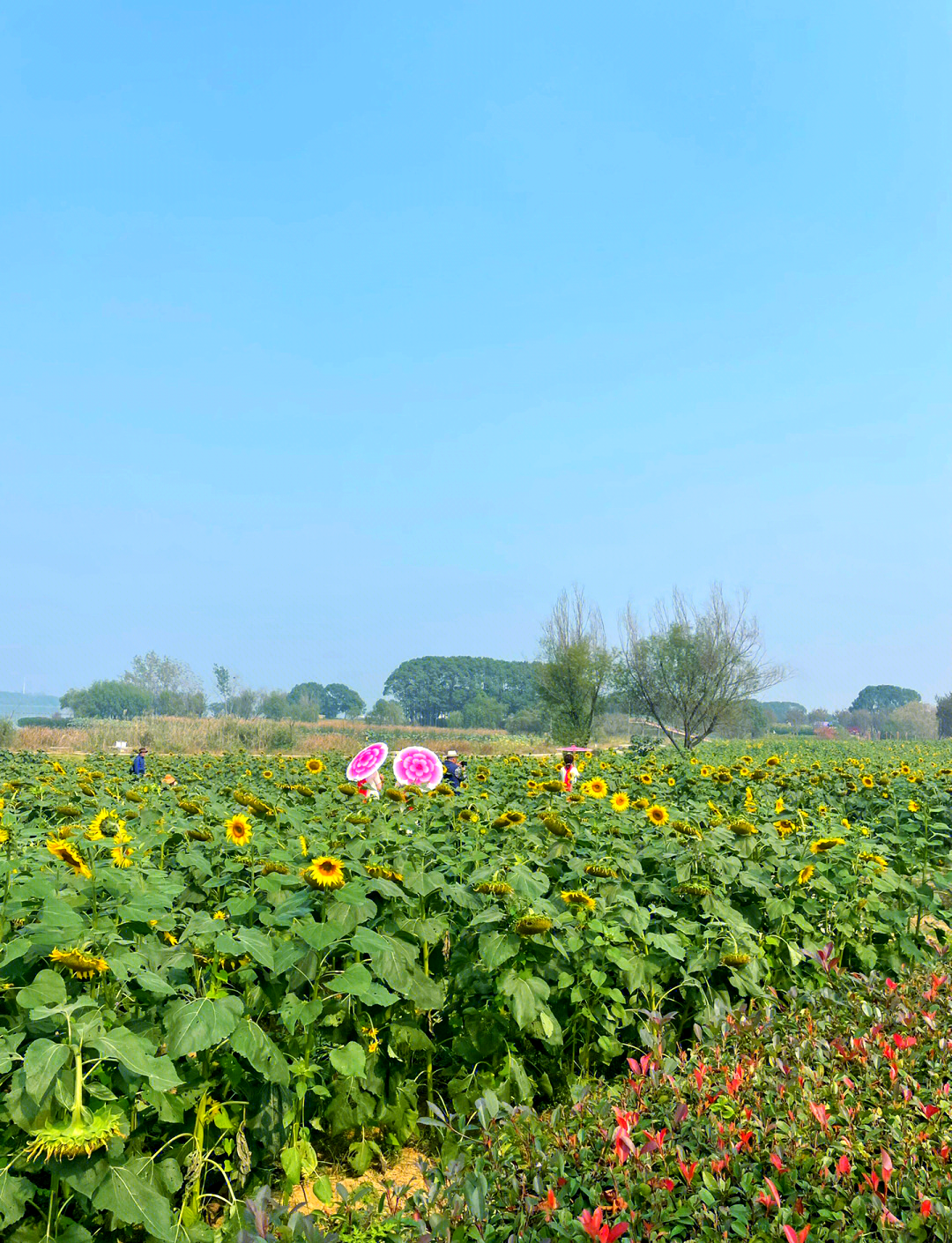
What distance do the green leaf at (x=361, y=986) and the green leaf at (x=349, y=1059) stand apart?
0.80 ft

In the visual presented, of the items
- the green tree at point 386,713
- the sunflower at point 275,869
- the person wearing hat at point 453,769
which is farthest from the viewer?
the green tree at point 386,713

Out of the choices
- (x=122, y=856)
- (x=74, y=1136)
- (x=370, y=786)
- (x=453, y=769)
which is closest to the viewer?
(x=74, y=1136)

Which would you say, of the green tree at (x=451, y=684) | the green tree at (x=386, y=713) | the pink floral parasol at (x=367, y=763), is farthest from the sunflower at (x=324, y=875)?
the green tree at (x=451, y=684)

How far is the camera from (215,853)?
3623 mm

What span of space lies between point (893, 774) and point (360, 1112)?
6879 mm

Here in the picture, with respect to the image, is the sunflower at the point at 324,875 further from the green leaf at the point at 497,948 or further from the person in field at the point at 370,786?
the person in field at the point at 370,786

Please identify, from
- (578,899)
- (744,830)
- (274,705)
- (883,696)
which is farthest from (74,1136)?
(883,696)

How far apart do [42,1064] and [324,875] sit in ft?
3.22

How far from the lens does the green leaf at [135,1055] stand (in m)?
1.97

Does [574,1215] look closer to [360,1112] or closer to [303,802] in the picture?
[360,1112]

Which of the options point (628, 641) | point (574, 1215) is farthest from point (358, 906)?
point (628, 641)

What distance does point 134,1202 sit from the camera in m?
2.01

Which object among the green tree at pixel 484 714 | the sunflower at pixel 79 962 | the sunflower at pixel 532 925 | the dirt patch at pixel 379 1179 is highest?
the green tree at pixel 484 714

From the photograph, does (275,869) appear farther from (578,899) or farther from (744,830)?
(744,830)
